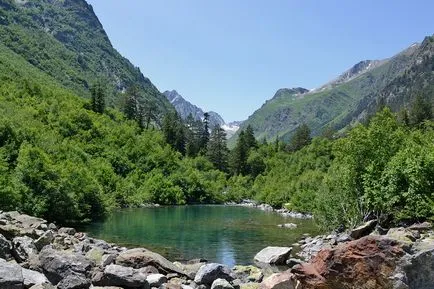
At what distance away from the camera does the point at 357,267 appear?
63.1 ft

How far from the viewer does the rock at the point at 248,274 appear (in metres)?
27.9

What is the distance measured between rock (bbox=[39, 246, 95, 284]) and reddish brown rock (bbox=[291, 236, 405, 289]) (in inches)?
373

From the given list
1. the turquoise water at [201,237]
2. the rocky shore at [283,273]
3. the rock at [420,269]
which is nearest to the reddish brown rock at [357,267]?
the rocky shore at [283,273]

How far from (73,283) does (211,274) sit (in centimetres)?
772

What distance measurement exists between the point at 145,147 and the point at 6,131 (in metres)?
75.4

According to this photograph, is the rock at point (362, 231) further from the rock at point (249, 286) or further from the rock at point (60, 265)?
the rock at point (60, 265)

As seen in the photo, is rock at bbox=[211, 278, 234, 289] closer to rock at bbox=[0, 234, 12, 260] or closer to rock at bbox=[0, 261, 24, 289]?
rock at bbox=[0, 261, 24, 289]

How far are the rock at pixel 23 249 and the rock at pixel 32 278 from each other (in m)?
3.08

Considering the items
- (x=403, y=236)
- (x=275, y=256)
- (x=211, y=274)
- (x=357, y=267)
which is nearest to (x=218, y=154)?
(x=275, y=256)

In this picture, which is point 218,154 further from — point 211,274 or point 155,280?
point 155,280

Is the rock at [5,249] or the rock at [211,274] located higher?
the rock at [5,249]

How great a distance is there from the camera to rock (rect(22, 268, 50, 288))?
1858 cm

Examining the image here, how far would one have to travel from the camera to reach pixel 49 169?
6556 cm

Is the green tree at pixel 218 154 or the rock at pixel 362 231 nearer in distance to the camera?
the rock at pixel 362 231
